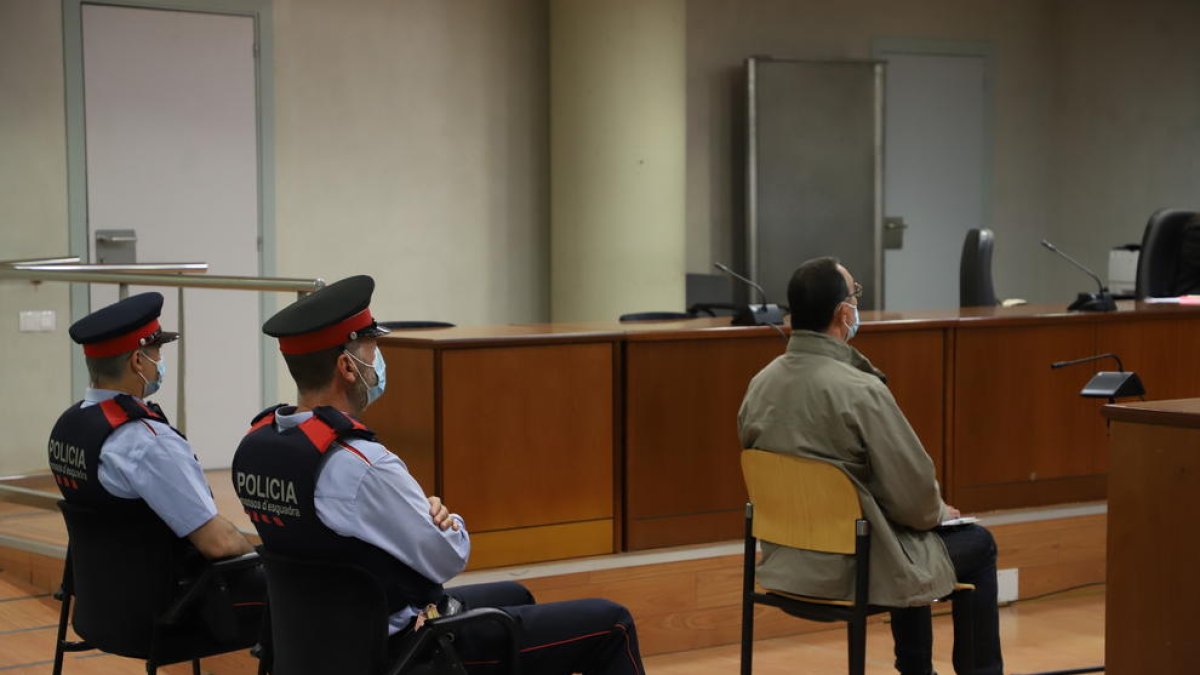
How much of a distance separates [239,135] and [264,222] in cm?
43

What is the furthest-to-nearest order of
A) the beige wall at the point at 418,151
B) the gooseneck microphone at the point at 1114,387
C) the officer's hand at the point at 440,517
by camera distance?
the beige wall at the point at 418,151
the gooseneck microphone at the point at 1114,387
the officer's hand at the point at 440,517

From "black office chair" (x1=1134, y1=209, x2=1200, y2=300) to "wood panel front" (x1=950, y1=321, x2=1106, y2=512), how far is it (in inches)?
63.8

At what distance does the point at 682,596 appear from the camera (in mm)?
4727

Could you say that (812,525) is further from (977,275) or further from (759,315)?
(977,275)

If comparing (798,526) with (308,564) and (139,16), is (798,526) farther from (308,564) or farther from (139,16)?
(139,16)

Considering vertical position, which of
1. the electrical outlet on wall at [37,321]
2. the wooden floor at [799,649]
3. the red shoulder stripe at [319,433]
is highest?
the electrical outlet on wall at [37,321]

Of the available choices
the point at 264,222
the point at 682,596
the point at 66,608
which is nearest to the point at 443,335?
the point at 682,596

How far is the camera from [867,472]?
3602 mm

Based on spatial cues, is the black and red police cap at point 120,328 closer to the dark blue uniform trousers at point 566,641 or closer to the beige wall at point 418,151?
the dark blue uniform trousers at point 566,641

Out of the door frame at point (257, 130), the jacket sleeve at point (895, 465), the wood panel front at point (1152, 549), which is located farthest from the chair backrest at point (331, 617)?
the door frame at point (257, 130)

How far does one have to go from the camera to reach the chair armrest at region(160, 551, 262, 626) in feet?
10.9

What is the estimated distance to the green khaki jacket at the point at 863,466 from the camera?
11.6 ft

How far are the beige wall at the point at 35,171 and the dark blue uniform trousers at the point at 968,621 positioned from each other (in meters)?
4.25

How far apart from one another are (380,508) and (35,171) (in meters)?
4.79
